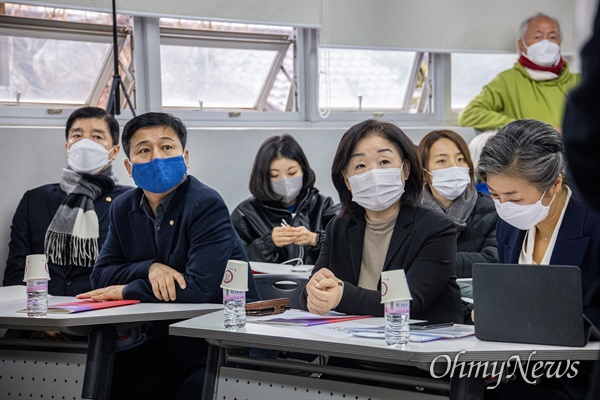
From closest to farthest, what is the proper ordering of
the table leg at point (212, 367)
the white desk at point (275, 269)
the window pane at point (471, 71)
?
the table leg at point (212, 367) → the white desk at point (275, 269) → the window pane at point (471, 71)

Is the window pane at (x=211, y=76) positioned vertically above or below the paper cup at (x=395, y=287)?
A: above

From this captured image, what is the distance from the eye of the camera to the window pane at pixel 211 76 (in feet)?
17.9

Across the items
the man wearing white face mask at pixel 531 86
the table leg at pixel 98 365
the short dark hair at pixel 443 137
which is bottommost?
the table leg at pixel 98 365

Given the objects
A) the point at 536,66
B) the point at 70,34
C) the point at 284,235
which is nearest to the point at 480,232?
the point at 284,235

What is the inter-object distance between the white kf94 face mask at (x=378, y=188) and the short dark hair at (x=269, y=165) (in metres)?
1.82

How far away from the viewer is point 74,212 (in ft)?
13.6

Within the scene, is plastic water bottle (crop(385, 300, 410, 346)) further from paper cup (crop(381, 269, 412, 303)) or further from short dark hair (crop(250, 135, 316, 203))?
short dark hair (crop(250, 135, 316, 203))

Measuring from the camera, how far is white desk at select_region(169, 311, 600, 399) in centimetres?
204

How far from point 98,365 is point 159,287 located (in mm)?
413

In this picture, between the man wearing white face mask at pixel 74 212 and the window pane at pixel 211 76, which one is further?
the window pane at pixel 211 76

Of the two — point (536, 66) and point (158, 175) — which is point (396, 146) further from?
point (536, 66)

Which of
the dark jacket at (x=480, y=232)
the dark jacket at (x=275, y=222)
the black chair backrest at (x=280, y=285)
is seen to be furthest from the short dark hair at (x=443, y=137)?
the black chair backrest at (x=280, y=285)

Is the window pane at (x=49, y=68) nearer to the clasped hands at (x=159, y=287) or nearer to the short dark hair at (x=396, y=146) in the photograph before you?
the clasped hands at (x=159, y=287)

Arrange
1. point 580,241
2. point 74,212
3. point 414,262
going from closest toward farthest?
point 580,241 < point 414,262 < point 74,212
